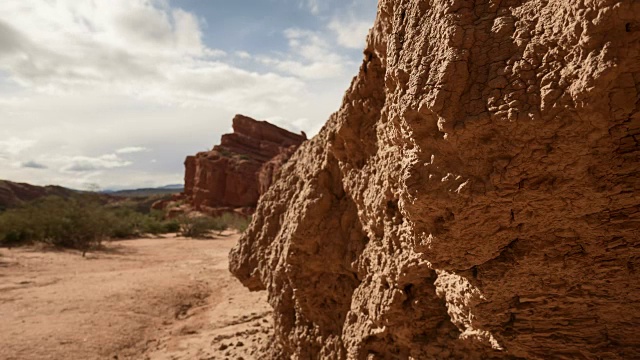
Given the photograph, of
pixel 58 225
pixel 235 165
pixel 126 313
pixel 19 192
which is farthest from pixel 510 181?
pixel 19 192

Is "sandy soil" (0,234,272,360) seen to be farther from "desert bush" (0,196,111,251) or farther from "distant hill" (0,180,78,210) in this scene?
"distant hill" (0,180,78,210)

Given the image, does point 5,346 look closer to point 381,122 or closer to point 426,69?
point 381,122

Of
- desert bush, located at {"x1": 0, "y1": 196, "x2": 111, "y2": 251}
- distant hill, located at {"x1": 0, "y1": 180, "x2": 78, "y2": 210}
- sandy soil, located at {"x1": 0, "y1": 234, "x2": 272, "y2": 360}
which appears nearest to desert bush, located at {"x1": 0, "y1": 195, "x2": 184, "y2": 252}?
desert bush, located at {"x1": 0, "y1": 196, "x2": 111, "y2": 251}

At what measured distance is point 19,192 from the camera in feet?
168

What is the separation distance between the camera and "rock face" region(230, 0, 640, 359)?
150 centimetres

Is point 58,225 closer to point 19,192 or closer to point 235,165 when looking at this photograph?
point 235,165

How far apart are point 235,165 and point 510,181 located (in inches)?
1651

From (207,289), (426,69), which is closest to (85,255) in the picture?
(207,289)

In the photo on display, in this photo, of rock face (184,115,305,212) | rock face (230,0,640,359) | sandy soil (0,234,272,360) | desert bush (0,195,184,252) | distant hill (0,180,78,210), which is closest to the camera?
rock face (230,0,640,359)

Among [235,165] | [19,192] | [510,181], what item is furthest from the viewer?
[19,192]

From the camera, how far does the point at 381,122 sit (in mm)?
3076

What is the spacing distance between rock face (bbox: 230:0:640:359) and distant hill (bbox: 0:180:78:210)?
4694 cm

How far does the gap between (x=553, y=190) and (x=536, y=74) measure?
520 mm

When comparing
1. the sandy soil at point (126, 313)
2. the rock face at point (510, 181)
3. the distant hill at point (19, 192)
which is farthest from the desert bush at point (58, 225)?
the distant hill at point (19, 192)
